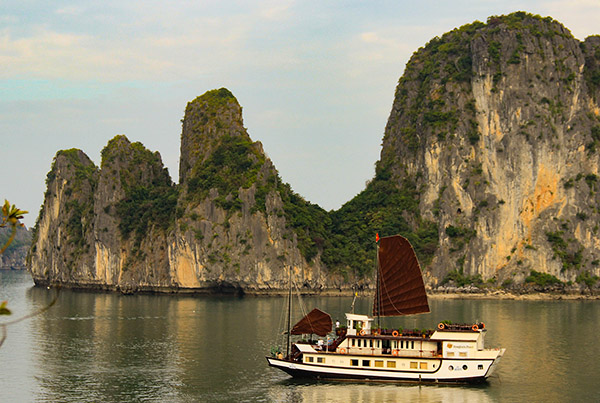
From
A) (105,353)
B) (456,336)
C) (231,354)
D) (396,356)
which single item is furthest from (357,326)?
(105,353)

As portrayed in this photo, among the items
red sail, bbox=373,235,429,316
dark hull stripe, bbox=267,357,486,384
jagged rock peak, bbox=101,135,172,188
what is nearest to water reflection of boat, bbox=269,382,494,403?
dark hull stripe, bbox=267,357,486,384

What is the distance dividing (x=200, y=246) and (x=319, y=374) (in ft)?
178

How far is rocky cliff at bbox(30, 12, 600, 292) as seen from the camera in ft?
286

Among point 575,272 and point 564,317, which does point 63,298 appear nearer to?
point 564,317

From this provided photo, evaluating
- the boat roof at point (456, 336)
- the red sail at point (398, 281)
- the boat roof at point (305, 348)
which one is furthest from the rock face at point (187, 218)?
the boat roof at point (456, 336)

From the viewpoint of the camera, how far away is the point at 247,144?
9125cm

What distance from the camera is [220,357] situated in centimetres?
4019

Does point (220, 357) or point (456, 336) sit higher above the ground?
point (456, 336)

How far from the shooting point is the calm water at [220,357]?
31.6 m

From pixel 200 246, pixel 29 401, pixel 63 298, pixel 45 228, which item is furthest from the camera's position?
pixel 45 228

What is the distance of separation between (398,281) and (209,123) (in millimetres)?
61123

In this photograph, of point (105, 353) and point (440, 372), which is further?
point (105, 353)

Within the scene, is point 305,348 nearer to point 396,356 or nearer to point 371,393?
point 396,356

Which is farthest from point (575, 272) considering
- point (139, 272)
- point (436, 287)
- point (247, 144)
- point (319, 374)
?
point (319, 374)
